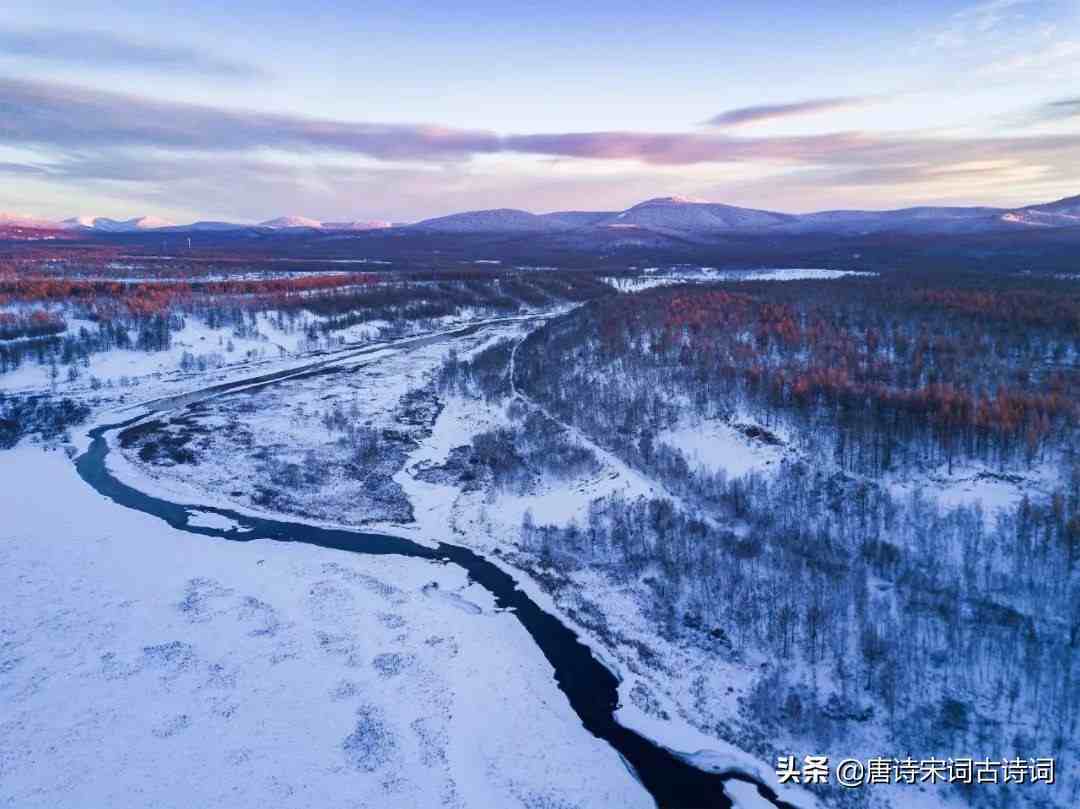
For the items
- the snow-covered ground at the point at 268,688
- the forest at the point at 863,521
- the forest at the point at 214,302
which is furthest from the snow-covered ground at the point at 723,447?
the forest at the point at 214,302

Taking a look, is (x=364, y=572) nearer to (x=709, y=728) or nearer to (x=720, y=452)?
(x=709, y=728)

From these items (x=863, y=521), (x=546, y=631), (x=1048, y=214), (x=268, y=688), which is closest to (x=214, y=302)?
(x=268, y=688)

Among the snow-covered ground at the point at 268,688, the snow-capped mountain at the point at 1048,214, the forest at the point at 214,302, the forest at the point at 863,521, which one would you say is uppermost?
the snow-capped mountain at the point at 1048,214

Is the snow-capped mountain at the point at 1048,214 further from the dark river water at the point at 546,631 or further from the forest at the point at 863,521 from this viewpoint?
the dark river water at the point at 546,631

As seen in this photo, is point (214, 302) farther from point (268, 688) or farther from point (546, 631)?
point (546, 631)

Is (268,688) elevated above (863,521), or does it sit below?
below

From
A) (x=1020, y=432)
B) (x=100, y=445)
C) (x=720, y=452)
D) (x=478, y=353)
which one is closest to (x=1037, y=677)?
(x=1020, y=432)

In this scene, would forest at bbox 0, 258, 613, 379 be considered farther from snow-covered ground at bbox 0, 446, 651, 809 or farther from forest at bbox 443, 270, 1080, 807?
snow-covered ground at bbox 0, 446, 651, 809
